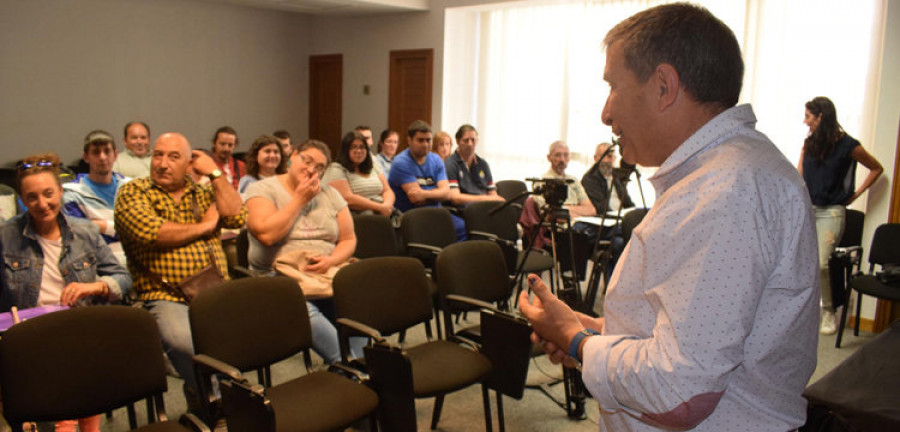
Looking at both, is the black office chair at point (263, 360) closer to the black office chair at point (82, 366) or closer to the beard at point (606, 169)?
the black office chair at point (82, 366)

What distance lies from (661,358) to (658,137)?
14.4 inches

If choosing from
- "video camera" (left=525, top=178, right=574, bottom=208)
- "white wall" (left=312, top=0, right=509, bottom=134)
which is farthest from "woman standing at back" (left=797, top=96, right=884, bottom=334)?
"white wall" (left=312, top=0, right=509, bottom=134)

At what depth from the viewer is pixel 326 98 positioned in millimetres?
9281

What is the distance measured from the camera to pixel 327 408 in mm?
2262

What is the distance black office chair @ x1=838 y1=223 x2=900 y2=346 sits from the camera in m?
4.02

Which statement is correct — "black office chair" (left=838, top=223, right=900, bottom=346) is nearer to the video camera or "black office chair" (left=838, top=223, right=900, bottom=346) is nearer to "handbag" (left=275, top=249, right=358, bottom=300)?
the video camera

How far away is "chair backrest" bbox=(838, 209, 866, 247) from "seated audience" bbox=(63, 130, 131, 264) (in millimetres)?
5060

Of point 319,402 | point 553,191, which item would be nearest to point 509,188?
point 553,191

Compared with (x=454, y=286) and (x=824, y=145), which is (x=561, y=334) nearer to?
(x=454, y=286)

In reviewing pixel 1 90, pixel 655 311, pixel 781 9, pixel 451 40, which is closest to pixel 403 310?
pixel 655 311

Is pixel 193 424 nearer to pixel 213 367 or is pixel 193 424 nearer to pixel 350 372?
pixel 213 367

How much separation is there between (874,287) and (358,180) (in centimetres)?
367

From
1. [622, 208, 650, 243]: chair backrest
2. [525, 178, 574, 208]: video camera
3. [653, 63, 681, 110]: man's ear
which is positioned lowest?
[622, 208, 650, 243]: chair backrest

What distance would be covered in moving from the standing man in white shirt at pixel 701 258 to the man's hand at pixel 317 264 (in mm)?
2332
